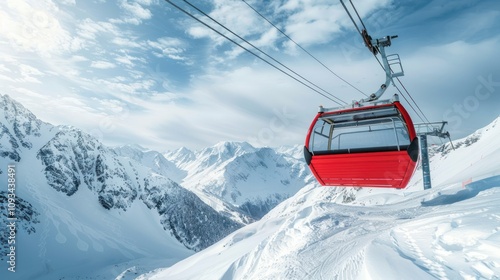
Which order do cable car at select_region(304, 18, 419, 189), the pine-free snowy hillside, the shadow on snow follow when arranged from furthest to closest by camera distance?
the shadow on snow → cable car at select_region(304, 18, 419, 189) → the pine-free snowy hillside

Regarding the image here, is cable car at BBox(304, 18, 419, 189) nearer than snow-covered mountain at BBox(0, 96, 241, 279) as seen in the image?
Yes

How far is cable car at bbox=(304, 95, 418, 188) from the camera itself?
8188 mm

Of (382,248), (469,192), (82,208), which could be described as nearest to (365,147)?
(382,248)

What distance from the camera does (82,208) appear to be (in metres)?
126

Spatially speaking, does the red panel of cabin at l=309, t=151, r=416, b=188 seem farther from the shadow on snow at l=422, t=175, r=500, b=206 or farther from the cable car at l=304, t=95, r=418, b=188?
the shadow on snow at l=422, t=175, r=500, b=206

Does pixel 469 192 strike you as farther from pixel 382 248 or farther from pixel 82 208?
pixel 82 208

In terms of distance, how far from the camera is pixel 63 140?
142 meters

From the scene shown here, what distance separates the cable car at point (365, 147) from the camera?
Result: 8188 mm

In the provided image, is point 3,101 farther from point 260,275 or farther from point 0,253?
point 260,275

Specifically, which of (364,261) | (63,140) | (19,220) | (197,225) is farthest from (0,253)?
(364,261)

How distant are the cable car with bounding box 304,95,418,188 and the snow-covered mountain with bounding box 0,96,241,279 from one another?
8335 cm

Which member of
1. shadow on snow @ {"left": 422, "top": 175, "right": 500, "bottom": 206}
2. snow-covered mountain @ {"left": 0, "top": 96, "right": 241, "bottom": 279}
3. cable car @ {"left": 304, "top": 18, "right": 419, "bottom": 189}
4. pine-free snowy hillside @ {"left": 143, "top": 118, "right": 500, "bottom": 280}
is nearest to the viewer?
pine-free snowy hillside @ {"left": 143, "top": 118, "right": 500, "bottom": 280}

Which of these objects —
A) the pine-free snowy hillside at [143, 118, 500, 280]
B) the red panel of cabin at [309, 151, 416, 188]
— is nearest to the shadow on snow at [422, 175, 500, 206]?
the pine-free snowy hillside at [143, 118, 500, 280]

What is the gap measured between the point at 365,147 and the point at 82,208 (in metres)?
146
